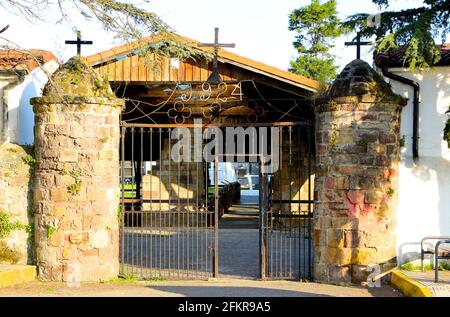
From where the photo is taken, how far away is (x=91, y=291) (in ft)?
30.1

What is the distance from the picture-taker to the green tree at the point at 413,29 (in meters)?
8.89

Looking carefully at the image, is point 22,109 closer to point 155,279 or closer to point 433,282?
point 155,279

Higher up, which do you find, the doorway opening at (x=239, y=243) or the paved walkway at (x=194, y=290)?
the paved walkway at (x=194, y=290)

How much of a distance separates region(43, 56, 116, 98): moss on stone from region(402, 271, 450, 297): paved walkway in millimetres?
5384

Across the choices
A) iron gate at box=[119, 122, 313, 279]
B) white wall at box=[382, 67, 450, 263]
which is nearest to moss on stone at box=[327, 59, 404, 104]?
white wall at box=[382, 67, 450, 263]

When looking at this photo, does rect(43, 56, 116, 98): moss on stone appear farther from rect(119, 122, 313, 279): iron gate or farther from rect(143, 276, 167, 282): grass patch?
rect(143, 276, 167, 282): grass patch

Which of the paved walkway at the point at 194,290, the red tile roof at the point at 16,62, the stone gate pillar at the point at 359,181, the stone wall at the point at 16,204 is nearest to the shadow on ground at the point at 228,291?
the paved walkway at the point at 194,290

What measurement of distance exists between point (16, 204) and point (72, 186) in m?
0.98

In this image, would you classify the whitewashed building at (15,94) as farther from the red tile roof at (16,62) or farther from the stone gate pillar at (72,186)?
the stone gate pillar at (72,186)

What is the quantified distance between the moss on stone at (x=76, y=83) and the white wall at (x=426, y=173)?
479cm

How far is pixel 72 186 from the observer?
9.88 metres

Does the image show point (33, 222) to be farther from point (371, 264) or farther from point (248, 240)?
point (248, 240)

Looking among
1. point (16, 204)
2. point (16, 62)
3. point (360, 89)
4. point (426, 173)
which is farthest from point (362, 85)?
point (16, 62)
